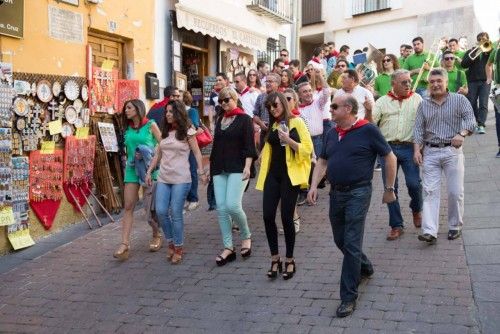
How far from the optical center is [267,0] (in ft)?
51.9

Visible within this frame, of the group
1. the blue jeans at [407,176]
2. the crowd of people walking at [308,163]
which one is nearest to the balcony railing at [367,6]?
the crowd of people walking at [308,163]

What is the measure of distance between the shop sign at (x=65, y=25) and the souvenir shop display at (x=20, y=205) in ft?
5.93

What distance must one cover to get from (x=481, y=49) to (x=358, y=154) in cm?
762

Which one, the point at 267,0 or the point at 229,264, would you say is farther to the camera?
the point at 267,0

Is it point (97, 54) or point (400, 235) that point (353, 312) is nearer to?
point (400, 235)

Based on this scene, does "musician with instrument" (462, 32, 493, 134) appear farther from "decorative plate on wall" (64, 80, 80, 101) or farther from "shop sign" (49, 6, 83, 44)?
"decorative plate on wall" (64, 80, 80, 101)

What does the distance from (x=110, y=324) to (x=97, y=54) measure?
17.1 feet

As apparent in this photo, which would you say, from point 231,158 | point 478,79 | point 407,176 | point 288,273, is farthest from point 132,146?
point 478,79

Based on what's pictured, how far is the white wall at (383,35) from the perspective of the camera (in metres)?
23.2

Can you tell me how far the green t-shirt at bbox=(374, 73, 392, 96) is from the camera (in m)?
10.6

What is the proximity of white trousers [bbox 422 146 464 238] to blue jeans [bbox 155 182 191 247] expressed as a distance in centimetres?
258

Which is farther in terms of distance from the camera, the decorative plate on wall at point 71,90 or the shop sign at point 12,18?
the decorative plate on wall at point 71,90

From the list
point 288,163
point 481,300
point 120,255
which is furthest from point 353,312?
point 120,255

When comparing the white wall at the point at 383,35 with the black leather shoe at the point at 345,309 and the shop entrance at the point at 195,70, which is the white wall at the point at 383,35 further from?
the black leather shoe at the point at 345,309
